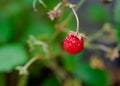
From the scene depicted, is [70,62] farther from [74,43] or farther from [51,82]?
[74,43]

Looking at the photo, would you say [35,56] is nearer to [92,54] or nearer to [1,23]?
[1,23]

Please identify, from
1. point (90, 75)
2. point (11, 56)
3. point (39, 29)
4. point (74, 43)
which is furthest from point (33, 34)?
point (74, 43)

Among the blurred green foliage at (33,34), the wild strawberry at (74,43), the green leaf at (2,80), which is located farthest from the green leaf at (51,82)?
the wild strawberry at (74,43)

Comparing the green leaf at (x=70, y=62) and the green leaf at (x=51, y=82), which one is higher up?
the green leaf at (x=70, y=62)

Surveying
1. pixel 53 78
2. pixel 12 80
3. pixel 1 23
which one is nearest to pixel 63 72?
pixel 53 78

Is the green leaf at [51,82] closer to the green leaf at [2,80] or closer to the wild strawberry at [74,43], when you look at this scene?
→ the green leaf at [2,80]
